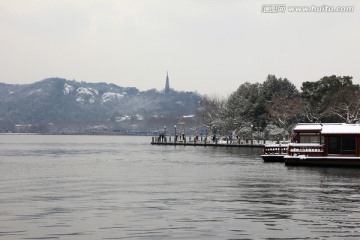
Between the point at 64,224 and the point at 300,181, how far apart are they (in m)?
22.6

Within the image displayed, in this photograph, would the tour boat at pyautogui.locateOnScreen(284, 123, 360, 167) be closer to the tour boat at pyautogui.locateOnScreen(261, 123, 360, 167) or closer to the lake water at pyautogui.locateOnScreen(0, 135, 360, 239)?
the tour boat at pyautogui.locateOnScreen(261, 123, 360, 167)

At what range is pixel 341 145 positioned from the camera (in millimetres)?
58594

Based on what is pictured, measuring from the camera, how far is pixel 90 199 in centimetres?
3067

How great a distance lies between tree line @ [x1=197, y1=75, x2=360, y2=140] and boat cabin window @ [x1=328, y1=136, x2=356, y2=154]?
40896 mm

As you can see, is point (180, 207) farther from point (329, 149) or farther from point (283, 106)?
point (283, 106)

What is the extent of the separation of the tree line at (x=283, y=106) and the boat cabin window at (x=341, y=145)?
4090 cm

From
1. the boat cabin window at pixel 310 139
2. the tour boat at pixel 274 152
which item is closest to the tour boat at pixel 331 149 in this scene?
the boat cabin window at pixel 310 139

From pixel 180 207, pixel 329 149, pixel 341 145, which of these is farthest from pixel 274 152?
pixel 180 207

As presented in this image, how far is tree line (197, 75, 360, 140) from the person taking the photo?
4264 inches

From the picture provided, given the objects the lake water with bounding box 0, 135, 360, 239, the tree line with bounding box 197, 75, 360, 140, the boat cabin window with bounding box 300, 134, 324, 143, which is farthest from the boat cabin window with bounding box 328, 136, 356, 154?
the tree line with bounding box 197, 75, 360, 140

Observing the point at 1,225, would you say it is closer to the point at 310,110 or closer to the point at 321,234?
the point at 321,234

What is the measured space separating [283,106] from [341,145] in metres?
58.4

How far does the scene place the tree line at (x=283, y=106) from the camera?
108312 mm

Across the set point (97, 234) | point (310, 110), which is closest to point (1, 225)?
point (97, 234)
